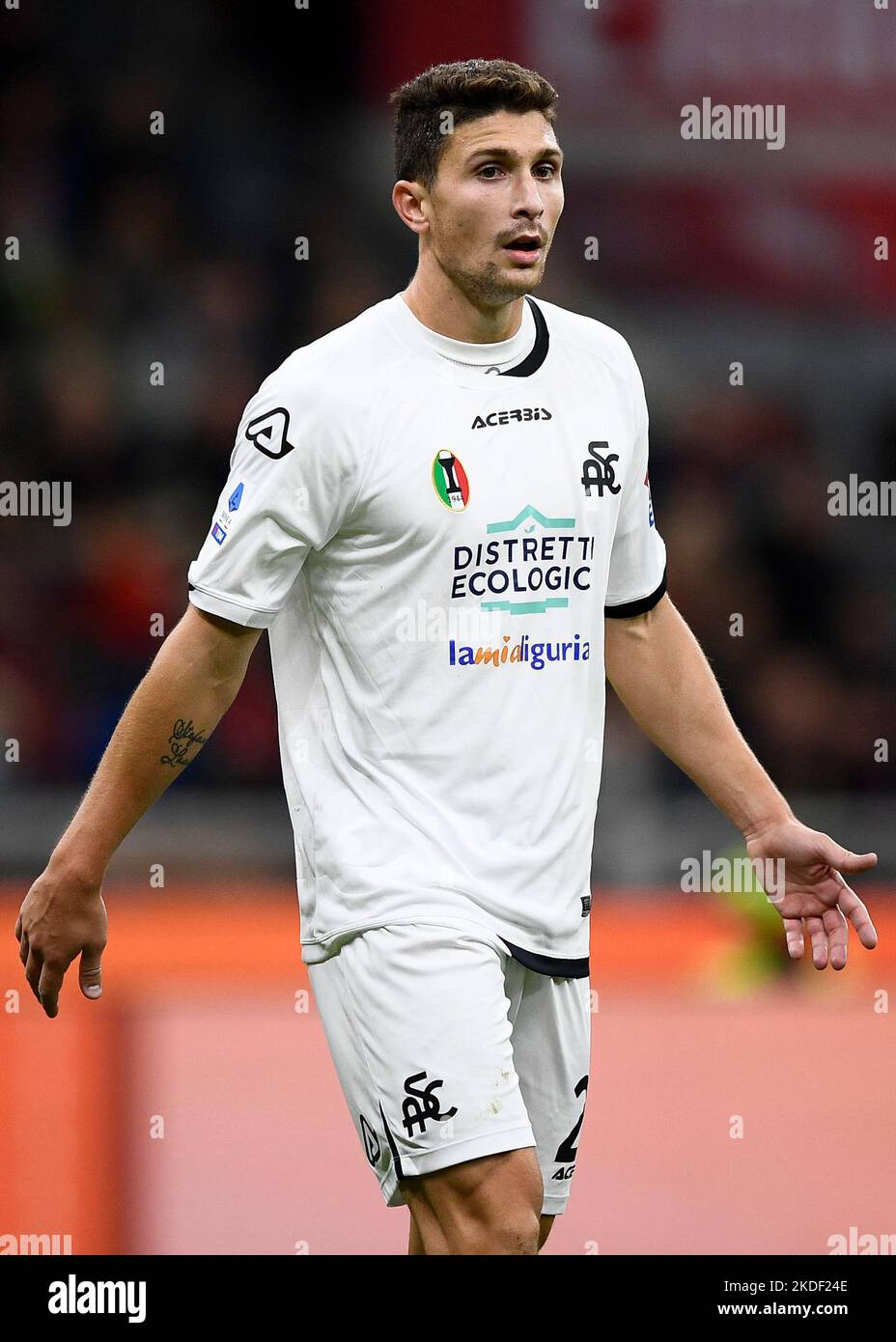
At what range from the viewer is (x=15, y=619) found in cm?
840

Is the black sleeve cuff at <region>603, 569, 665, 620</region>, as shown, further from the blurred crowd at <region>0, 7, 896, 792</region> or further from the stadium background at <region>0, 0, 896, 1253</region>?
the blurred crowd at <region>0, 7, 896, 792</region>

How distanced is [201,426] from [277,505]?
222 inches

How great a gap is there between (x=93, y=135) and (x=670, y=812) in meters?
4.72

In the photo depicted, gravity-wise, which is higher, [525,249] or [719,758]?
[525,249]

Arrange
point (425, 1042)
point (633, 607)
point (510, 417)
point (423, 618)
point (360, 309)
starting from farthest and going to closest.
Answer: point (360, 309), point (633, 607), point (510, 417), point (423, 618), point (425, 1042)

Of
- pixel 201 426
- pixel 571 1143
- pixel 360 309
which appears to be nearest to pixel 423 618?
pixel 571 1143

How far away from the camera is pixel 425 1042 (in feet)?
11.0

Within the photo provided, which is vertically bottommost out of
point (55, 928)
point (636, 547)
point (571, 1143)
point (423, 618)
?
point (571, 1143)

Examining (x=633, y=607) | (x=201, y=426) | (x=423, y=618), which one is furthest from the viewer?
(x=201, y=426)

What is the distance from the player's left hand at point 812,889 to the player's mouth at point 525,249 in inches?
45.0

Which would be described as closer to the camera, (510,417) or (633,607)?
(510,417)

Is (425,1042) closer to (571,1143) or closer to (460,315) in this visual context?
(571,1143)
